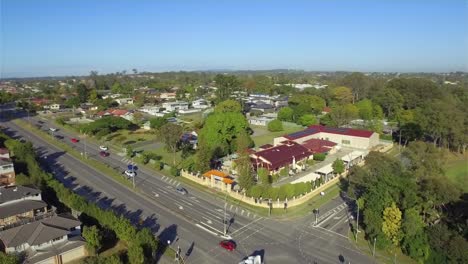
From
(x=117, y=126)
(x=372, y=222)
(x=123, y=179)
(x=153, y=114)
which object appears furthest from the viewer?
(x=153, y=114)

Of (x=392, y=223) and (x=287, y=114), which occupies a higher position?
(x=287, y=114)

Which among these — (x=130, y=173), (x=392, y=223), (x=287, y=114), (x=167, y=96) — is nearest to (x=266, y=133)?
(x=287, y=114)

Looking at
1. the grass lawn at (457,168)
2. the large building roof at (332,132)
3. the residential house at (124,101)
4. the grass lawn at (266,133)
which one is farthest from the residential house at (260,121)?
the residential house at (124,101)

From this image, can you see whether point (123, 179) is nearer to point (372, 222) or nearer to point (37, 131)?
point (372, 222)

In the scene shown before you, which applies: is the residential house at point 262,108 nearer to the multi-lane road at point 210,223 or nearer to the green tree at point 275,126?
the green tree at point 275,126

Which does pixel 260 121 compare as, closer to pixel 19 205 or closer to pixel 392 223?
pixel 392 223

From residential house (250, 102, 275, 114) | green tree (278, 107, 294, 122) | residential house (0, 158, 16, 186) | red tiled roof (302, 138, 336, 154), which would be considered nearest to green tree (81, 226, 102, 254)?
residential house (0, 158, 16, 186)

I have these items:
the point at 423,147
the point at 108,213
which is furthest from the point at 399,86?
the point at 108,213
